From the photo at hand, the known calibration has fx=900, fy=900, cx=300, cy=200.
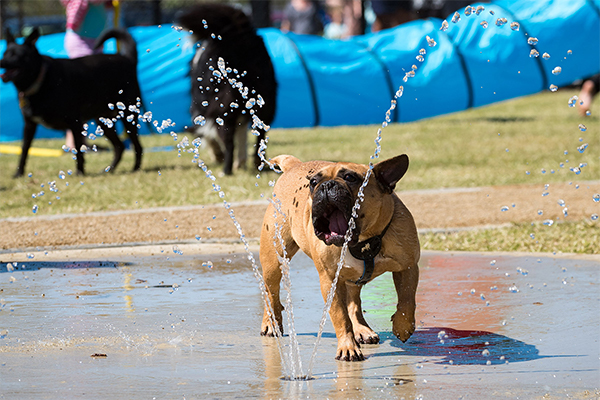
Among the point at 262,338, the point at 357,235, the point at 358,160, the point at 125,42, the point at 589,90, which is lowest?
the point at 589,90

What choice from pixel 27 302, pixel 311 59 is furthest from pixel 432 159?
pixel 27 302

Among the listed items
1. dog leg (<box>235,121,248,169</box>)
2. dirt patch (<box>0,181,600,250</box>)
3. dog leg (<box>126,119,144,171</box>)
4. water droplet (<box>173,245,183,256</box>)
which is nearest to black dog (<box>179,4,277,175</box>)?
dog leg (<box>235,121,248,169</box>)

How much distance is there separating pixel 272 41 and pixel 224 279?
385 inches

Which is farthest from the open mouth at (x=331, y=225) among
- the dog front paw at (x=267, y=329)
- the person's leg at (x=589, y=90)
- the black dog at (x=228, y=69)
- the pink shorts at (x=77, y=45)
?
the person's leg at (x=589, y=90)

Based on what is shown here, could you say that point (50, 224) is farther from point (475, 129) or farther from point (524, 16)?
point (524, 16)

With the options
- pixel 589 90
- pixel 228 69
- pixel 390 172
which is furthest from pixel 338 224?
pixel 589 90

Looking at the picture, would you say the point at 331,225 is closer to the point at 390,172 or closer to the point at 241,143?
the point at 390,172

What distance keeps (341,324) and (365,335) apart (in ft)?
1.16

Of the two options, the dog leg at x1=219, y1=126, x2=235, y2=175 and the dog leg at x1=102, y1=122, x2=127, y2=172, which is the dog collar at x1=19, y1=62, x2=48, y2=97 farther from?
the dog leg at x1=219, y1=126, x2=235, y2=175

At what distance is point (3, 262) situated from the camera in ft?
20.5

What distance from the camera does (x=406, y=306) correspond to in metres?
3.90

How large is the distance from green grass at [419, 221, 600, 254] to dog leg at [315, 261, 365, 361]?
2.85m

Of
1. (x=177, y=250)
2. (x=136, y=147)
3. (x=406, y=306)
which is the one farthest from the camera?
(x=136, y=147)

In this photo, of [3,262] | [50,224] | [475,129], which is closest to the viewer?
[3,262]
